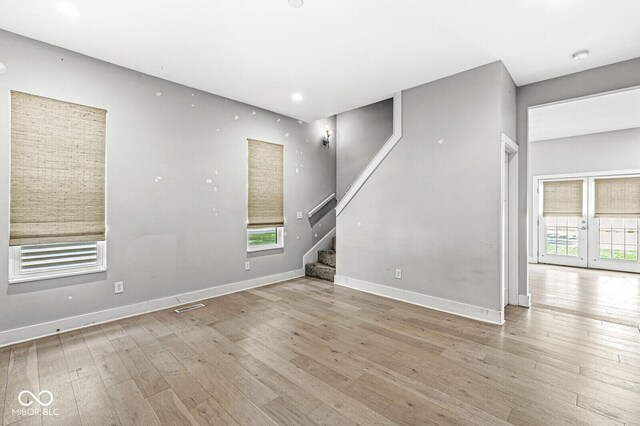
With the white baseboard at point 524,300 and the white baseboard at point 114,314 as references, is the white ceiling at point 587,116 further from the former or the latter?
the white baseboard at point 114,314

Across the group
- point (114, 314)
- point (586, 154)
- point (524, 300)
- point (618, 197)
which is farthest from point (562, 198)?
point (114, 314)

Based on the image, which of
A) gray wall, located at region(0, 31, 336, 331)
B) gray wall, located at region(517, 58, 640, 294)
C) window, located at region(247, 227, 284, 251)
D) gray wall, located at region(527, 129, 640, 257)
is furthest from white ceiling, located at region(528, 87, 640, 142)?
gray wall, located at region(0, 31, 336, 331)

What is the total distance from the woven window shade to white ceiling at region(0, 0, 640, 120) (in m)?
4.14

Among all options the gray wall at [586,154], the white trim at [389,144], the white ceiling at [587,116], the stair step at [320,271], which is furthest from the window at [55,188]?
the gray wall at [586,154]

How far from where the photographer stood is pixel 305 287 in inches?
185

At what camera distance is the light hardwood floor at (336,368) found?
182cm

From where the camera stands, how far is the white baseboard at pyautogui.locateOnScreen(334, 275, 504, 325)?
10.7 feet

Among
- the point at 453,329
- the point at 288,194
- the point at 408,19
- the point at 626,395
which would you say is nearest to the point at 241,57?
the point at 408,19

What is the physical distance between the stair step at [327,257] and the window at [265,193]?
91 cm

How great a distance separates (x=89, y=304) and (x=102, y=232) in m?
0.80

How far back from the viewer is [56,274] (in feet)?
9.64

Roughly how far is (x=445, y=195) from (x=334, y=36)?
2.28 metres

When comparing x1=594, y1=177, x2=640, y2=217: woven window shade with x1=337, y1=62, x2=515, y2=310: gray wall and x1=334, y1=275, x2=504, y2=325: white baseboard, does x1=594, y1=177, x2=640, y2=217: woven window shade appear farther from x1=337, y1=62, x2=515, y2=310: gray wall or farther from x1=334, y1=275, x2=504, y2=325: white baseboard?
x1=334, y1=275, x2=504, y2=325: white baseboard

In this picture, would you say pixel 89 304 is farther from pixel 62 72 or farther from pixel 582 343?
pixel 582 343
